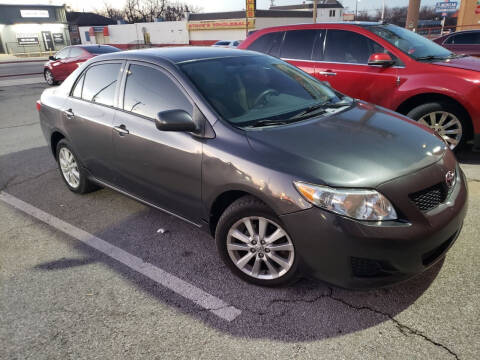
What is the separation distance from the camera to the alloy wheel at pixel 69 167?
4.43 m

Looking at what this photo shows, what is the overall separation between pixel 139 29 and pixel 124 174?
54120mm

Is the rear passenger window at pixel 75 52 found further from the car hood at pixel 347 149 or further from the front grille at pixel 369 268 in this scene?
the front grille at pixel 369 268

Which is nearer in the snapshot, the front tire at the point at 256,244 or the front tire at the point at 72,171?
the front tire at the point at 256,244

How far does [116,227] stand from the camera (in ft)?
12.4

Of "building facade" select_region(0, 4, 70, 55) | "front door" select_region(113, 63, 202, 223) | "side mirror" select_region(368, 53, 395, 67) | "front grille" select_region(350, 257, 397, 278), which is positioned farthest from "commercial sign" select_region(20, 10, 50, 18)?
"front grille" select_region(350, 257, 397, 278)

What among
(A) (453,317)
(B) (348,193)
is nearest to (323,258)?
(B) (348,193)

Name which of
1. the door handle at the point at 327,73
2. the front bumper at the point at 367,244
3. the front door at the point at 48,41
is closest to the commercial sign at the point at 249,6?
the door handle at the point at 327,73

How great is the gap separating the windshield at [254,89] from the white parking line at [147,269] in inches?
50.3

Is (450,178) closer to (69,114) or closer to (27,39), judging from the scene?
(69,114)

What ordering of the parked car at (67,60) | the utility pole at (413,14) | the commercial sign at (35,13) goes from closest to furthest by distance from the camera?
1. the parked car at (67,60)
2. the utility pole at (413,14)
3. the commercial sign at (35,13)

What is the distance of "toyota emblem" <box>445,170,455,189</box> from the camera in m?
2.55

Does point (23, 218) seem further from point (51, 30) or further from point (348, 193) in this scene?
point (51, 30)

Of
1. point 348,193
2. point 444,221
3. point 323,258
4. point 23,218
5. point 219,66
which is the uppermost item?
point 219,66

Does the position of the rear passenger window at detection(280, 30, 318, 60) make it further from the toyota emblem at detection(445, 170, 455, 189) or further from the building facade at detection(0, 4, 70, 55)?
the building facade at detection(0, 4, 70, 55)
